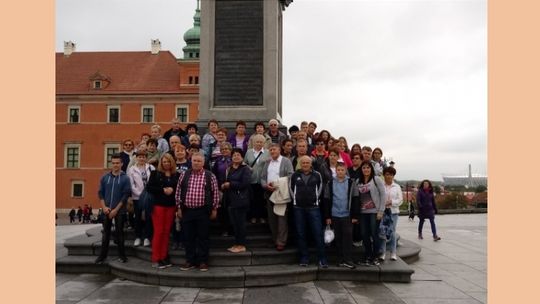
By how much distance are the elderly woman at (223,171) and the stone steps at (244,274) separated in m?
1.11

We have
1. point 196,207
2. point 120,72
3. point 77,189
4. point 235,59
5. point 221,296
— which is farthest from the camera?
point 120,72

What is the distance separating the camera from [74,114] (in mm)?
49844

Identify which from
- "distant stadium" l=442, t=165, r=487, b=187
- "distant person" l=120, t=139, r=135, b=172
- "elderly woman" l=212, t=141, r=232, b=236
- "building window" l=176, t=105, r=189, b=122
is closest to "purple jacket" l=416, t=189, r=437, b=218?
"elderly woman" l=212, t=141, r=232, b=236

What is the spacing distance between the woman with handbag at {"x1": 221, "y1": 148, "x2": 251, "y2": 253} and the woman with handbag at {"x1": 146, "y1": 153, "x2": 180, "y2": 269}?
85cm

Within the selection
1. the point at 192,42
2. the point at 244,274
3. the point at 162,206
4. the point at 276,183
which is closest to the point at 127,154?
the point at 162,206

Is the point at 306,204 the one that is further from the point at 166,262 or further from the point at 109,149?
the point at 109,149

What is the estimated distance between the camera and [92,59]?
54.3 m

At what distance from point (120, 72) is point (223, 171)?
157 ft

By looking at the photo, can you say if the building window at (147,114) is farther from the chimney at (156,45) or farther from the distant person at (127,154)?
the distant person at (127,154)

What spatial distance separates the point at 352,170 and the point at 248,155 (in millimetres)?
1851

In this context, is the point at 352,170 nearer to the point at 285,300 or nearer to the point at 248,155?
the point at 248,155

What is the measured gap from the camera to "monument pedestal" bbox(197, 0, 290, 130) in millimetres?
10867

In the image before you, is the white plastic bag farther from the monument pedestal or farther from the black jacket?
the monument pedestal

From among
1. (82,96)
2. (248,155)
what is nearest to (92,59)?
(82,96)
